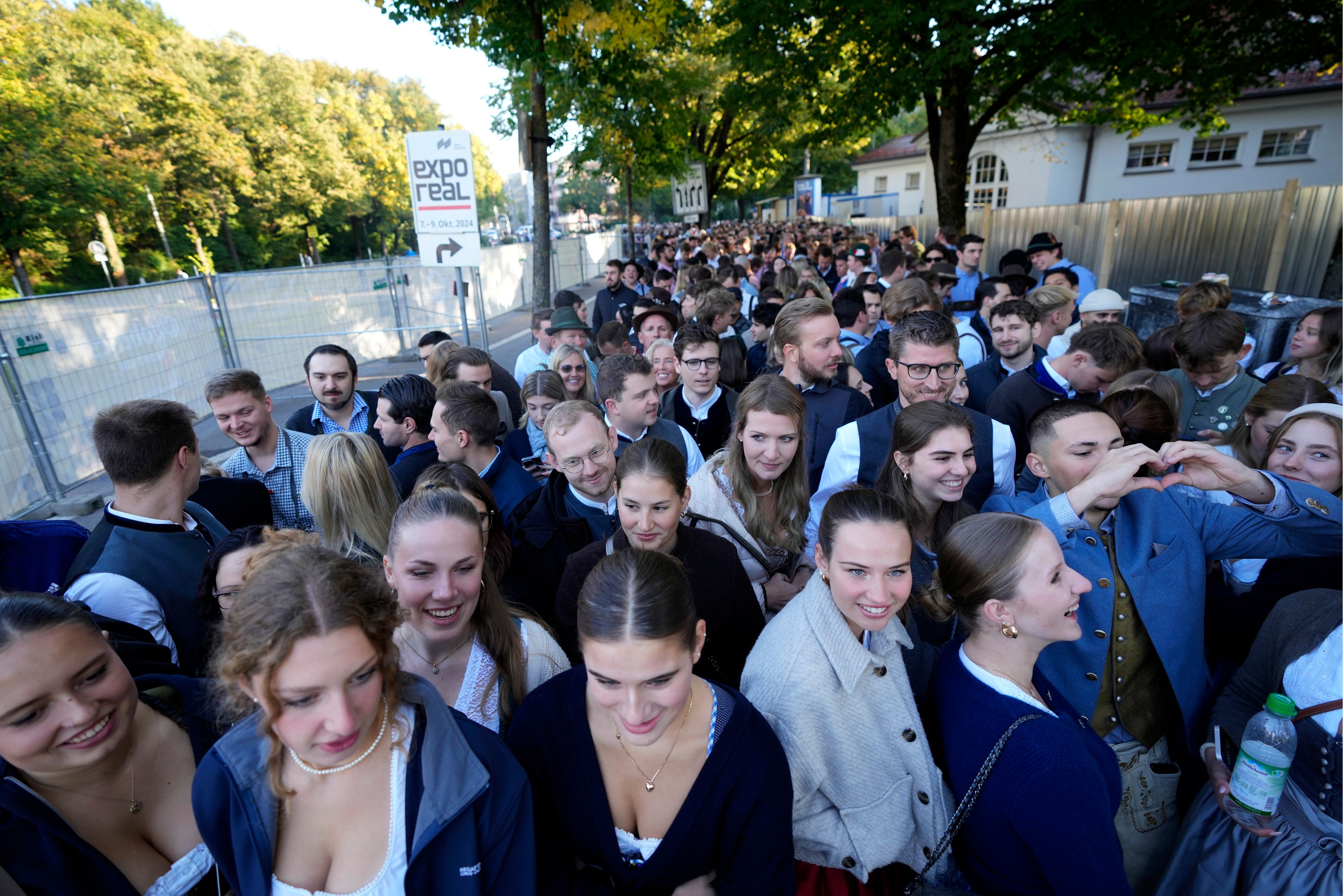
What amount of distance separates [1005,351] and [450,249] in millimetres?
5348

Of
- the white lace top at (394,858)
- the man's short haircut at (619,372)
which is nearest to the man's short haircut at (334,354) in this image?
the man's short haircut at (619,372)

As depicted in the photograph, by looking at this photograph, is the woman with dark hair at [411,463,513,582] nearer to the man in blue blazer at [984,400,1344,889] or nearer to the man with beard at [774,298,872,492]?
the man with beard at [774,298,872,492]

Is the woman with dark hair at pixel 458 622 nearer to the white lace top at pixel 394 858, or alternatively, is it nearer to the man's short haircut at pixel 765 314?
the white lace top at pixel 394 858

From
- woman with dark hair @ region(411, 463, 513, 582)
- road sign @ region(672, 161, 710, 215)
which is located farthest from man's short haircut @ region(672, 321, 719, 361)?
road sign @ region(672, 161, 710, 215)

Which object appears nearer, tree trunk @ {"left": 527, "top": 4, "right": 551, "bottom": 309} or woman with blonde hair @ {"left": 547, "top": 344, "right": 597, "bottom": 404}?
woman with blonde hair @ {"left": 547, "top": 344, "right": 597, "bottom": 404}

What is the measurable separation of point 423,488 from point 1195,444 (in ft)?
9.52

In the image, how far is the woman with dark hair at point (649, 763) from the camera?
169cm

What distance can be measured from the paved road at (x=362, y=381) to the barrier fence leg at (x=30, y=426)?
262mm

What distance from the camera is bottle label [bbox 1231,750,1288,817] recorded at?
1.92 metres

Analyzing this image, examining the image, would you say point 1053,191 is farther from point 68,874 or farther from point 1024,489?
point 68,874

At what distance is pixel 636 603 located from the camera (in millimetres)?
1692

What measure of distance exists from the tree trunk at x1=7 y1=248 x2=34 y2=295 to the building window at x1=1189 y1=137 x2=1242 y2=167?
4230 cm

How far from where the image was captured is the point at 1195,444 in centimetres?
228

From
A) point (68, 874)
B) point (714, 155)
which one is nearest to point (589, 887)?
point (68, 874)
